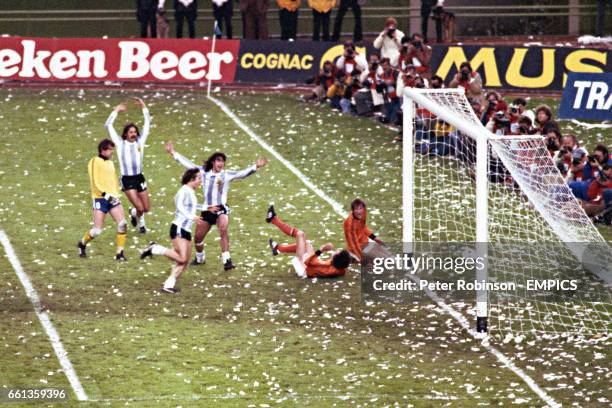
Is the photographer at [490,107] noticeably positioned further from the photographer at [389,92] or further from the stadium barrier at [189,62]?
the stadium barrier at [189,62]

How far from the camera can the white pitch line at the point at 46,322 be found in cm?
1649

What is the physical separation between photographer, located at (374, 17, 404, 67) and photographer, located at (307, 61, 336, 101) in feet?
3.75

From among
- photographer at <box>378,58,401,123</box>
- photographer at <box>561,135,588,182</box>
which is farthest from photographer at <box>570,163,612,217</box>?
photographer at <box>378,58,401,123</box>

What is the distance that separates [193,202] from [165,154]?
29.9 ft

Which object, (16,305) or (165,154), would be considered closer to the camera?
(16,305)

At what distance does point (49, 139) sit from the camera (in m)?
30.1

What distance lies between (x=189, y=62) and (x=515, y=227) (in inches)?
531

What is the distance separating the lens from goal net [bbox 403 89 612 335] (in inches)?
739

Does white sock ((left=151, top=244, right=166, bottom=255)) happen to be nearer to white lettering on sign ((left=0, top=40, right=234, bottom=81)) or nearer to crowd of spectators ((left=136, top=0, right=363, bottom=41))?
white lettering on sign ((left=0, top=40, right=234, bottom=81))

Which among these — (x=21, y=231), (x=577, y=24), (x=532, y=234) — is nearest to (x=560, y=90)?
(x=577, y=24)

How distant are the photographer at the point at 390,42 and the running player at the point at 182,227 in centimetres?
1234

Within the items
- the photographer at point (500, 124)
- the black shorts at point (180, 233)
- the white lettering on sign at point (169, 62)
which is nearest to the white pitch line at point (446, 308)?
the white lettering on sign at point (169, 62)

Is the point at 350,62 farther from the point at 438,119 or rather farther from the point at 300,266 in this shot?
the point at 300,266

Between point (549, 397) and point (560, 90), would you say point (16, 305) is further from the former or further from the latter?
point (560, 90)
